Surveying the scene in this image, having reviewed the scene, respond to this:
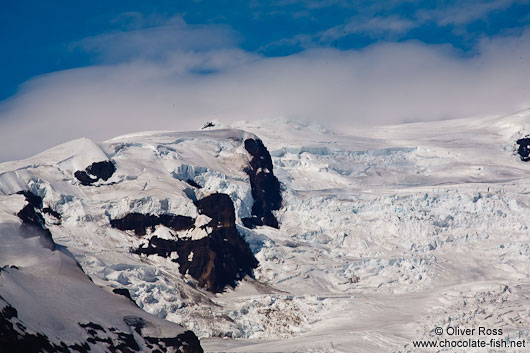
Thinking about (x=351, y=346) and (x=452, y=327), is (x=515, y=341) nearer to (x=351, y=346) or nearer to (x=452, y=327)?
(x=452, y=327)

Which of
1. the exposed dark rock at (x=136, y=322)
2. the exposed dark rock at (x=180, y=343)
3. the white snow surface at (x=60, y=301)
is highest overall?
the white snow surface at (x=60, y=301)

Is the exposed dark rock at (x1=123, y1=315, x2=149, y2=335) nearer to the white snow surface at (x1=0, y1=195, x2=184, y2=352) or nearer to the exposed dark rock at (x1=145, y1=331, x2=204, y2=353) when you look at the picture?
the white snow surface at (x1=0, y1=195, x2=184, y2=352)

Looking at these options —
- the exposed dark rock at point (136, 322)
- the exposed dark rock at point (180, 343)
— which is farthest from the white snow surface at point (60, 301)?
the exposed dark rock at point (180, 343)

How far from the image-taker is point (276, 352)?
630 feet

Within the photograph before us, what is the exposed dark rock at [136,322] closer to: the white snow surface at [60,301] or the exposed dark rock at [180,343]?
the white snow surface at [60,301]

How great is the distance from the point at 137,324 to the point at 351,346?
72026 millimetres

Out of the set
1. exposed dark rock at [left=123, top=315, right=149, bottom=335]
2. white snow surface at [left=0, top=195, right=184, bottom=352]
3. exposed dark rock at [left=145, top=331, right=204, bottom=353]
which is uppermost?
white snow surface at [left=0, top=195, right=184, bottom=352]

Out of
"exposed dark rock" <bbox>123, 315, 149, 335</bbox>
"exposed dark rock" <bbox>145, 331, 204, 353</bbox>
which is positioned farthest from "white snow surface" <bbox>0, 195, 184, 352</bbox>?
"exposed dark rock" <bbox>145, 331, 204, 353</bbox>

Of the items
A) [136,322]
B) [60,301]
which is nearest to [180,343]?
[136,322]

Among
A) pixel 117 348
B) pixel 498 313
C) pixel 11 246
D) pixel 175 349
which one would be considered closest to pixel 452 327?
pixel 498 313

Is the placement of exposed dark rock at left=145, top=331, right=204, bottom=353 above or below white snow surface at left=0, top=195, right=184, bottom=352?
below

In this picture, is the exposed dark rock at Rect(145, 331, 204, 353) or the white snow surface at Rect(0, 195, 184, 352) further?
the exposed dark rock at Rect(145, 331, 204, 353)

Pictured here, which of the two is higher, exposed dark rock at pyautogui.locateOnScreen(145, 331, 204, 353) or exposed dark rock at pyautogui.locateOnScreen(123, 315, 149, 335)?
exposed dark rock at pyautogui.locateOnScreen(123, 315, 149, 335)

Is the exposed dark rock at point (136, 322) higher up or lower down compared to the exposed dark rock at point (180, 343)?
higher up
